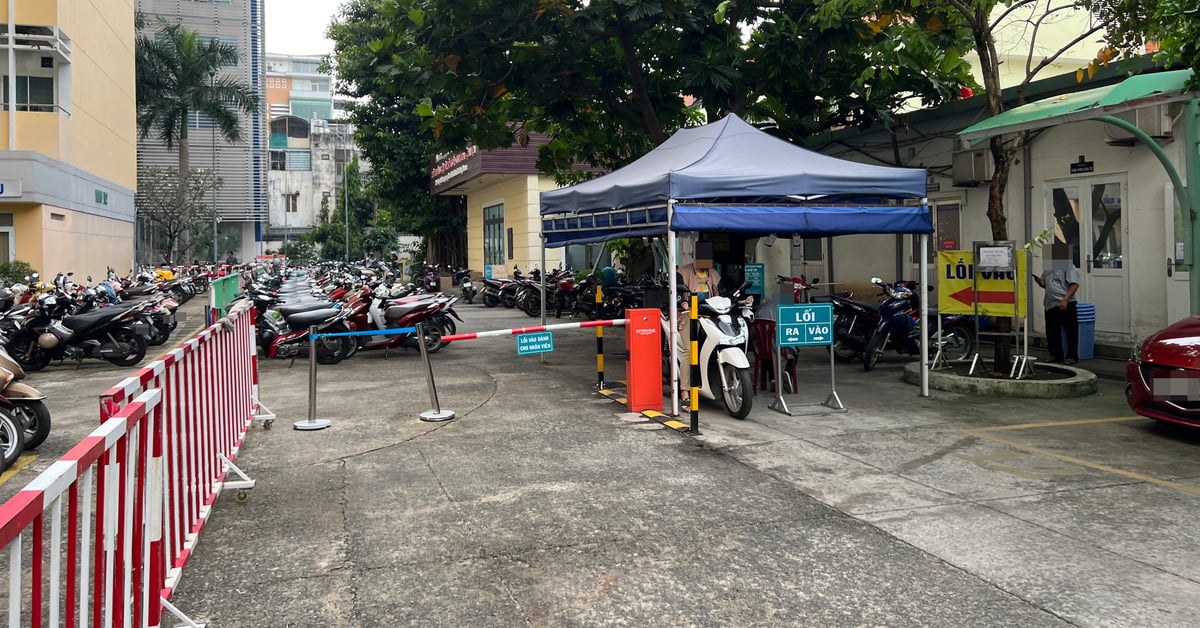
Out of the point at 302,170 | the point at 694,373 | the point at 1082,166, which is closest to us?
the point at 694,373

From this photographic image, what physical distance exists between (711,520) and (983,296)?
5.80m

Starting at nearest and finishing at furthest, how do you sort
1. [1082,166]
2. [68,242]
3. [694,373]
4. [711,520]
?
[711,520]
[694,373]
[1082,166]
[68,242]

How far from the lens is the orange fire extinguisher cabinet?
8258 mm

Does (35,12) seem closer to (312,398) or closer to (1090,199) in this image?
(312,398)

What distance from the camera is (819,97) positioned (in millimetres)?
13656

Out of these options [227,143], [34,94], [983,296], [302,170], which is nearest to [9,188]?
[34,94]

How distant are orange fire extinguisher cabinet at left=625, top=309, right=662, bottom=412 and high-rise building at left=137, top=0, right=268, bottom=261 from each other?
53.4 m

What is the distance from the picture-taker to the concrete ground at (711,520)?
12.7 ft

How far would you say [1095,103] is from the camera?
774 centimetres

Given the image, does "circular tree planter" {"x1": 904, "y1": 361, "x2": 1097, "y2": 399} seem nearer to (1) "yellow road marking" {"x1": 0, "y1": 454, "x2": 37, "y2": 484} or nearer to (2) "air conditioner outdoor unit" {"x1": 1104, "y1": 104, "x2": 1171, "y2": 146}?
(2) "air conditioner outdoor unit" {"x1": 1104, "y1": 104, "x2": 1171, "y2": 146}

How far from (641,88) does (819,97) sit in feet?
9.45

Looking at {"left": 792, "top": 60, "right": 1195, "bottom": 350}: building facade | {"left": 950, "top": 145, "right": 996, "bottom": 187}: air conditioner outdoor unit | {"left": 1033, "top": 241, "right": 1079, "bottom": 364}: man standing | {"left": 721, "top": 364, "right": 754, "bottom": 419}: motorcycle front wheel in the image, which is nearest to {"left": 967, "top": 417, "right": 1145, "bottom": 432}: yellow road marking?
{"left": 721, "top": 364, "right": 754, "bottom": 419}: motorcycle front wheel

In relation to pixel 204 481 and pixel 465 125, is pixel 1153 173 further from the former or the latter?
pixel 204 481

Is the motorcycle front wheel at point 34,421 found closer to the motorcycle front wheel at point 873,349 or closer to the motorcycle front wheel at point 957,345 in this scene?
the motorcycle front wheel at point 873,349
